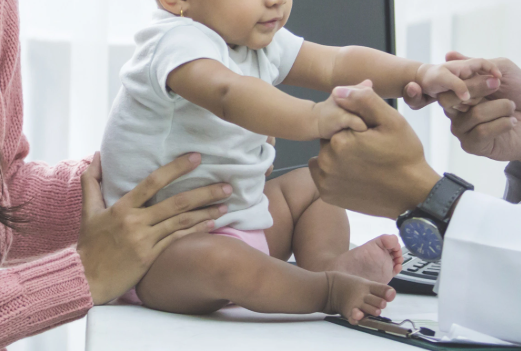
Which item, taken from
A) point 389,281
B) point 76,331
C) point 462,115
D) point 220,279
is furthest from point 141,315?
point 76,331

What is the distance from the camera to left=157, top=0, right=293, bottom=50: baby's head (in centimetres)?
70

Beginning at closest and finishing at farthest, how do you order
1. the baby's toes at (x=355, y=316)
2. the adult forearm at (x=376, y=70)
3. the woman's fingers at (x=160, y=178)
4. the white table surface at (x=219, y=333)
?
the white table surface at (x=219, y=333) < the baby's toes at (x=355, y=316) < the woman's fingers at (x=160, y=178) < the adult forearm at (x=376, y=70)

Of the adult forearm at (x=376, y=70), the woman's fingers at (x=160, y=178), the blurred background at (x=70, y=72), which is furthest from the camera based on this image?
the blurred background at (x=70, y=72)

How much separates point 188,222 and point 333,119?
240 mm

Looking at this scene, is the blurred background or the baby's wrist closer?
→ the baby's wrist

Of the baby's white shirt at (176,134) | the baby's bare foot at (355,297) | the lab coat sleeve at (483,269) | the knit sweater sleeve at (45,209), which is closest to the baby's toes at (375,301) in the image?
the baby's bare foot at (355,297)

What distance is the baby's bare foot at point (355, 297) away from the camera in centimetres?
61

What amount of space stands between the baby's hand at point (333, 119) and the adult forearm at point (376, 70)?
0.85ft

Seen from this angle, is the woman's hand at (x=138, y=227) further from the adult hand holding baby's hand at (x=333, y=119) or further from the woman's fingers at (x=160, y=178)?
the adult hand holding baby's hand at (x=333, y=119)

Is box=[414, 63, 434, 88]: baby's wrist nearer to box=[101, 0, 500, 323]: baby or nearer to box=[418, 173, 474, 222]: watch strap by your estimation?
box=[101, 0, 500, 323]: baby

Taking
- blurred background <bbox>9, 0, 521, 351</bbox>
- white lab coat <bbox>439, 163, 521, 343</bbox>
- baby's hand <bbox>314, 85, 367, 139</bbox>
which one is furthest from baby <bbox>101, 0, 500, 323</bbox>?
blurred background <bbox>9, 0, 521, 351</bbox>

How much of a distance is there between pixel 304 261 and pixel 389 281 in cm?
12

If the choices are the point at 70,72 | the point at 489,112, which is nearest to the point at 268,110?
the point at 489,112

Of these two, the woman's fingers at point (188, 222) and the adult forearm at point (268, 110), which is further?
the woman's fingers at point (188, 222)
